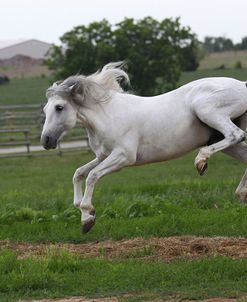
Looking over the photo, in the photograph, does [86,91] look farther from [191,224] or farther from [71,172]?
[71,172]

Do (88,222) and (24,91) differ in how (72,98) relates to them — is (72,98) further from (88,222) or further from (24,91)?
(24,91)

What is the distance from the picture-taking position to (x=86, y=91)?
9133mm

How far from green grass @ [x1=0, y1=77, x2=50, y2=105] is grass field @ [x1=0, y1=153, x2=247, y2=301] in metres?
41.8

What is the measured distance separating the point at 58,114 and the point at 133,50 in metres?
27.1

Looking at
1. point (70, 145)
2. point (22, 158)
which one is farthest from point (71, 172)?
point (70, 145)

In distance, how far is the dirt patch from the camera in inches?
336

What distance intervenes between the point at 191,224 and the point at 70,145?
76.9 feet

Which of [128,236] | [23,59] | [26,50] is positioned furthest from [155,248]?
[26,50]

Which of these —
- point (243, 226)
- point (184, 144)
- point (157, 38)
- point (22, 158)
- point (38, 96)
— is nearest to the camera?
point (184, 144)

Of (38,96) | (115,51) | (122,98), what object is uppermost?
(122,98)

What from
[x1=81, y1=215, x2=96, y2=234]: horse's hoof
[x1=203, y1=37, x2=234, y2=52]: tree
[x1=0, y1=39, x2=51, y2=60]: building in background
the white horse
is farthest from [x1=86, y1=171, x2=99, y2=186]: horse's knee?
[x1=203, y1=37, x2=234, y2=52]: tree

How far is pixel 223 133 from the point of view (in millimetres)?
8703

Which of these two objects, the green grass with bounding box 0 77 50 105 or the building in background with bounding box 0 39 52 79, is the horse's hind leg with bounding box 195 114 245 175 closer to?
the green grass with bounding box 0 77 50 105

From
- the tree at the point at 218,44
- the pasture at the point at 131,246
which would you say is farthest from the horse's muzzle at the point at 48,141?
the tree at the point at 218,44
